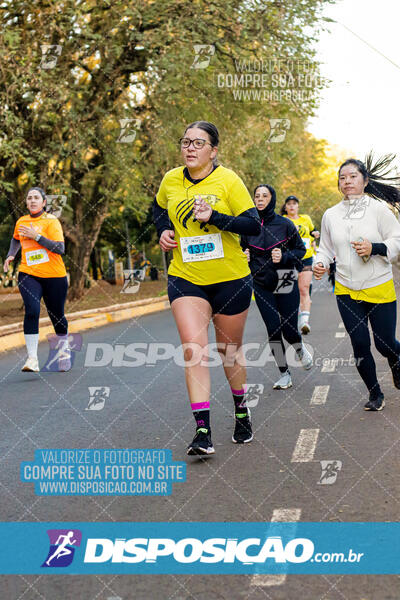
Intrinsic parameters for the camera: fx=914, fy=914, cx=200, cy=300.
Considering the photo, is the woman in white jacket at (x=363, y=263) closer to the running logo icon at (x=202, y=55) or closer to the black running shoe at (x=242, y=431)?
the black running shoe at (x=242, y=431)

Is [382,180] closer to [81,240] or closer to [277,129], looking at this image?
[81,240]

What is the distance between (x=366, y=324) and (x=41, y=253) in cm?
421

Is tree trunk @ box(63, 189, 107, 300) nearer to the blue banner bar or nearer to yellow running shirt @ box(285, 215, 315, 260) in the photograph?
yellow running shirt @ box(285, 215, 315, 260)

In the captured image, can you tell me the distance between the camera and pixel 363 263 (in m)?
6.69

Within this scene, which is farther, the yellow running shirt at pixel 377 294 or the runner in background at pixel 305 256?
the runner in background at pixel 305 256

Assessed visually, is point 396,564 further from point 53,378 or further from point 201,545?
point 53,378

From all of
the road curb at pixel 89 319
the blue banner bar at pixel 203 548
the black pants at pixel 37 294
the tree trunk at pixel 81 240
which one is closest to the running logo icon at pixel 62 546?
the blue banner bar at pixel 203 548

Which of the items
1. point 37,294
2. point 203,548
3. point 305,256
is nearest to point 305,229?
point 305,256

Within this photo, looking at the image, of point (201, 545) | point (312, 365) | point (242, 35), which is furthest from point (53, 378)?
point (242, 35)

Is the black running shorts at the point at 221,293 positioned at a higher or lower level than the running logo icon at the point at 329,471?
higher

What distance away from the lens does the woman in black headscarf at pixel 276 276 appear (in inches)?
323

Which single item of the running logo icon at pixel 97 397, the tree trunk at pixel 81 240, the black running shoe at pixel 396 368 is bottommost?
the tree trunk at pixel 81 240

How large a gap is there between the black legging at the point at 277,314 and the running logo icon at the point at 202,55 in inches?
463

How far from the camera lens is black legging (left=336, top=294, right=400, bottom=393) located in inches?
Answer: 264
